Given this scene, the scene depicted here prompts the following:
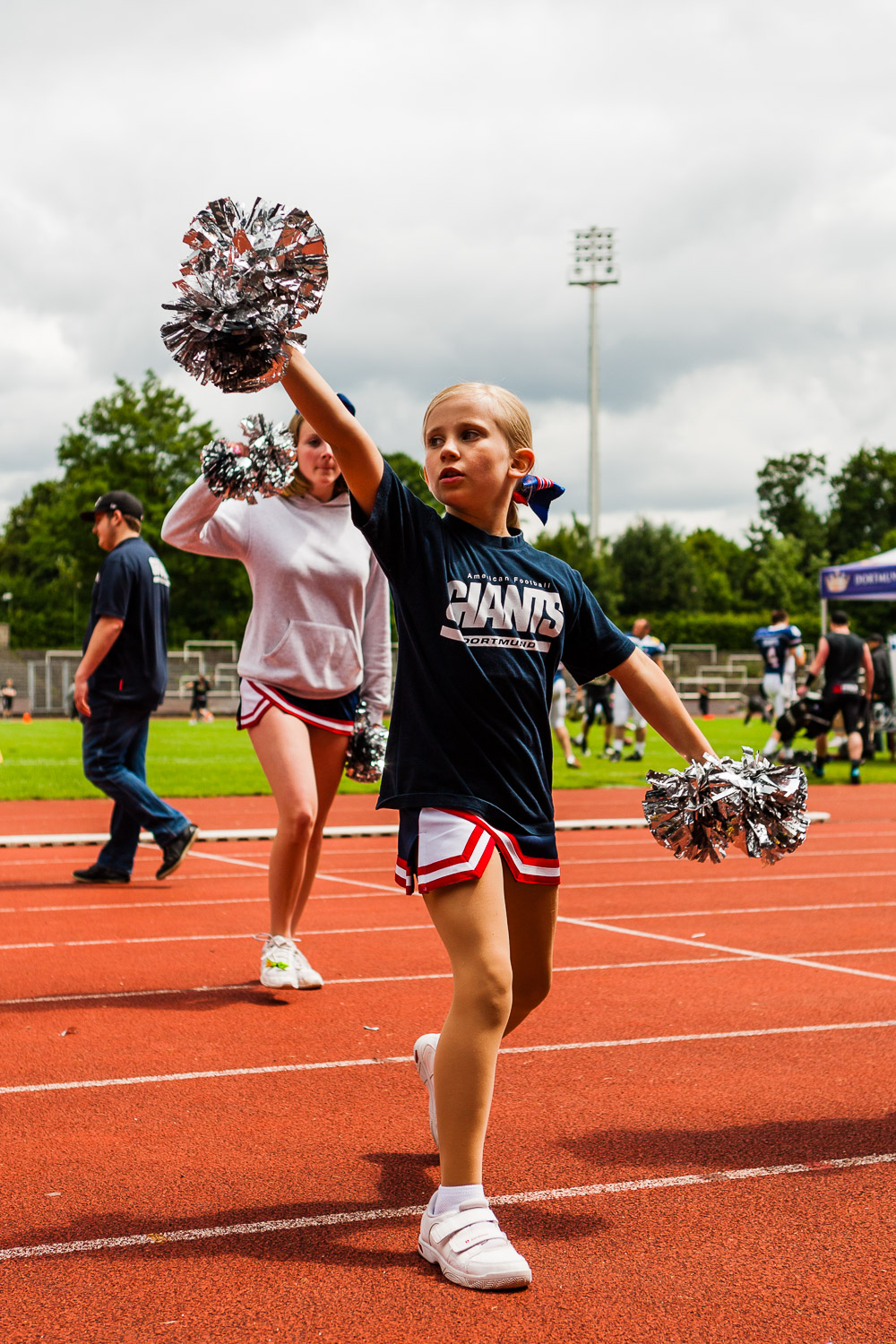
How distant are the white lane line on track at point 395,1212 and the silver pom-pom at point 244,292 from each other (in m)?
1.83

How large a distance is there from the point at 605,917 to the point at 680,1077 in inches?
129

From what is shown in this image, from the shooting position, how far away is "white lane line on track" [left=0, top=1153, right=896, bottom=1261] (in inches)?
114

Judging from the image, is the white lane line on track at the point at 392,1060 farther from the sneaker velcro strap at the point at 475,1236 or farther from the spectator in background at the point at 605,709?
the spectator in background at the point at 605,709

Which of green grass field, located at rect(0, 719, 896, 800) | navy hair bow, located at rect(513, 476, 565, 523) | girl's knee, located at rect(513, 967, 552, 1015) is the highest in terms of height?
navy hair bow, located at rect(513, 476, 565, 523)

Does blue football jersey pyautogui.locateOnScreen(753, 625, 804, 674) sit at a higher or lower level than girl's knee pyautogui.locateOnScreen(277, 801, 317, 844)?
higher

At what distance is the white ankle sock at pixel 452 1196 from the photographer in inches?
111

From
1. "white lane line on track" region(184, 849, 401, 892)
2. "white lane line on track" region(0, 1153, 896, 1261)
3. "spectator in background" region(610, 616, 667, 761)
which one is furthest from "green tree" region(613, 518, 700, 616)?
"white lane line on track" region(0, 1153, 896, 1261)

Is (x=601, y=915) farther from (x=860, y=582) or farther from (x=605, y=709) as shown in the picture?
(x=860, y=582)

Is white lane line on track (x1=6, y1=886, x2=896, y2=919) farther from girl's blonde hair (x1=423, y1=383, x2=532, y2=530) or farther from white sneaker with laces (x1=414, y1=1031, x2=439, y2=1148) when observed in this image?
girl's blonde hair (x1=423, y1=383, x2=532, y2=530)

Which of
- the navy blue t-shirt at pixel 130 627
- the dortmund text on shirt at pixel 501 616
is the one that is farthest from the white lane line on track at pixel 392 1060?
the navy blue t-shirt at pixel 130 627

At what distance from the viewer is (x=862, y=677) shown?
18.8 m

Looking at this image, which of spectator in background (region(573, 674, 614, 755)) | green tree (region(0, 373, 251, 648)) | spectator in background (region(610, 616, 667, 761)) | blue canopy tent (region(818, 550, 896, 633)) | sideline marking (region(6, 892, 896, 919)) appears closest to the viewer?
sideline marking (region(6, 892, 896, 919))

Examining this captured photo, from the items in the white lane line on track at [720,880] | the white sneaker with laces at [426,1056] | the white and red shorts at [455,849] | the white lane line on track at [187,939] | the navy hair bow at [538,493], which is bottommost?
the white lane line on track at [720,880]

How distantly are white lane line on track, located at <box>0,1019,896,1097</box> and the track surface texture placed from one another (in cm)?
1
